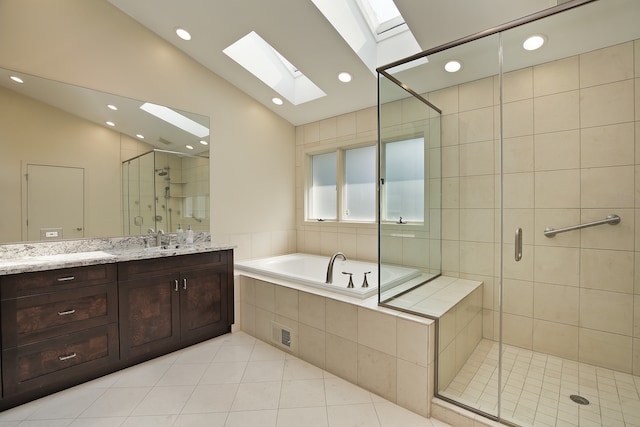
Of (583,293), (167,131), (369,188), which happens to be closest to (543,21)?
(583,293)

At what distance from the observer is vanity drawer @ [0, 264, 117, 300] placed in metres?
1.72

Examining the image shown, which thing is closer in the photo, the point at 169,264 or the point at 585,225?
the point at 585,225

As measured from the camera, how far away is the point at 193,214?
9.67ft

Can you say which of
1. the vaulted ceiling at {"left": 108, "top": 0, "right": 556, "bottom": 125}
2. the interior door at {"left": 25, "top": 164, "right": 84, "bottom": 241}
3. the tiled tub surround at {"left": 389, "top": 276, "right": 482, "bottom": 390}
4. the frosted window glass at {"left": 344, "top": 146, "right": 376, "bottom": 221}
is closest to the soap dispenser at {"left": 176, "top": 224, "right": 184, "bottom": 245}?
the interior door at {"left": 25, "top": 164, "right": 84, "bottom": 241}

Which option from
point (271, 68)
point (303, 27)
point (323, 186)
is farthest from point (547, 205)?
point (271, 68)

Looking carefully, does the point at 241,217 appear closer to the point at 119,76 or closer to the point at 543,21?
the point at 119,76

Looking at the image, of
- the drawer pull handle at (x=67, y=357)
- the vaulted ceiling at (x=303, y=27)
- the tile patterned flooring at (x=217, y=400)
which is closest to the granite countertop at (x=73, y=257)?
the drawer pull handle at (x=67, y=357)

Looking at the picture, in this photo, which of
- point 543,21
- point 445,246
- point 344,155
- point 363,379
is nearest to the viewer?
point 543,21

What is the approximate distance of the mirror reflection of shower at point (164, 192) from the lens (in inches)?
102

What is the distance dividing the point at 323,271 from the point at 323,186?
44.1 inches

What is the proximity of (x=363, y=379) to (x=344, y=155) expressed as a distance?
2.46m

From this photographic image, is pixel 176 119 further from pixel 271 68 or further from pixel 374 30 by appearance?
pixel 374 30

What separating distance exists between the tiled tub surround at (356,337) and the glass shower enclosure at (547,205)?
0.66ft

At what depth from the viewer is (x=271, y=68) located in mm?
3131
